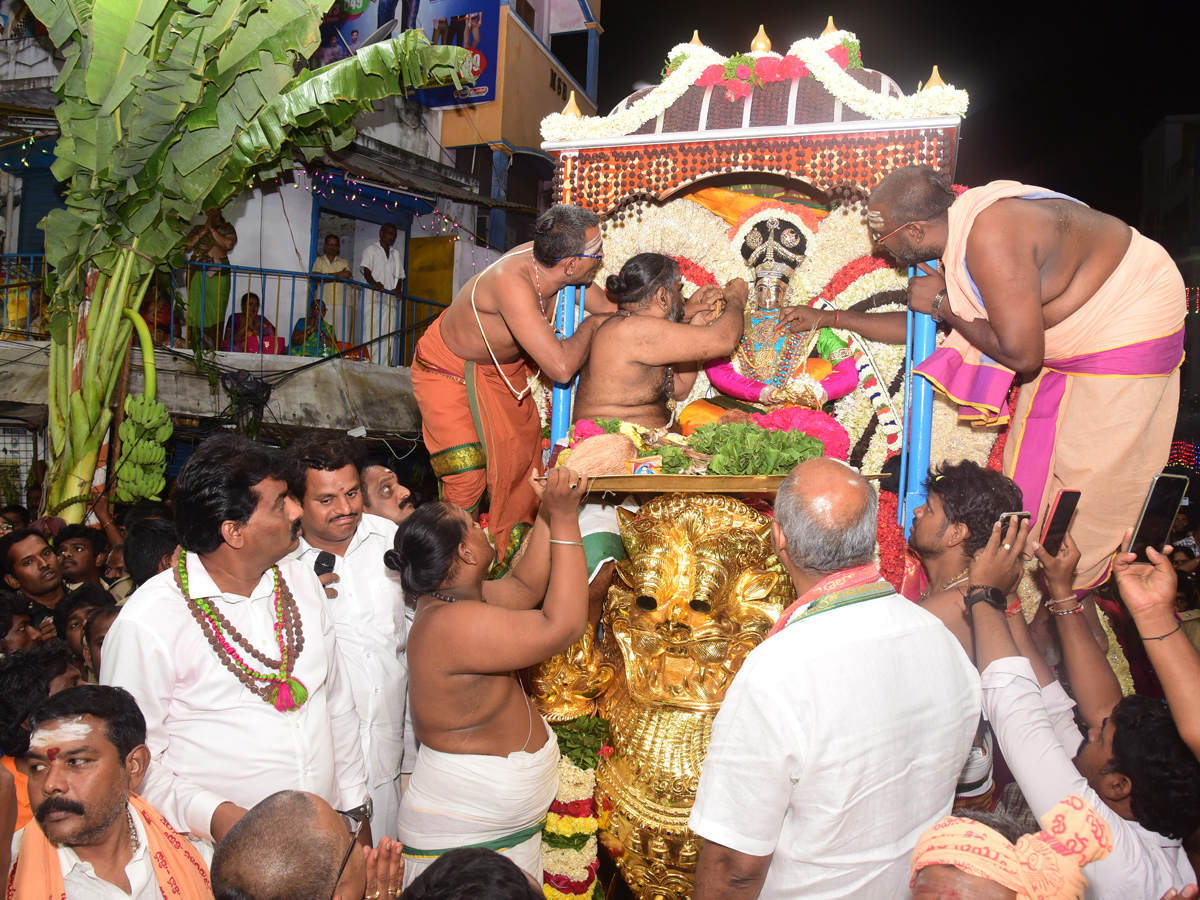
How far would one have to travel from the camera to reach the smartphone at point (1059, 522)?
283cm

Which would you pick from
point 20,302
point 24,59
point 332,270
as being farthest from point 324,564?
point 24,59

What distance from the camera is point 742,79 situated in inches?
189

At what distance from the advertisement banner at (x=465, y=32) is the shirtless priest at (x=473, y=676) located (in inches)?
540

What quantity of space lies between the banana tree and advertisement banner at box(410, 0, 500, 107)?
8.58m

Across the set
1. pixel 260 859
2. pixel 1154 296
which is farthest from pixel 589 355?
pixel 260 859

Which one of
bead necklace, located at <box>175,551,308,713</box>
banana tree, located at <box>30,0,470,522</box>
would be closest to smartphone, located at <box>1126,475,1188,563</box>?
bead necklace, located at <box>175,551,308,713</box>

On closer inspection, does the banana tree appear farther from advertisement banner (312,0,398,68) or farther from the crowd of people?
advertisement banner (312,0,398,68)

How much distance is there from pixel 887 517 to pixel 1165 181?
16.4 meters

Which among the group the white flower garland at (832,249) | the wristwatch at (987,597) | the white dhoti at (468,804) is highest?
the white flower garland at (832,249)

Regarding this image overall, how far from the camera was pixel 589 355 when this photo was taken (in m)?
4.27

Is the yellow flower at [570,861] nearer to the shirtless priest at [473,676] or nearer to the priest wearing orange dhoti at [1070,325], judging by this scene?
the shirtless priest at [473,676]

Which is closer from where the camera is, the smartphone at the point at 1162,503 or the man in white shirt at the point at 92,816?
the man in white shirt at the point at 92,816

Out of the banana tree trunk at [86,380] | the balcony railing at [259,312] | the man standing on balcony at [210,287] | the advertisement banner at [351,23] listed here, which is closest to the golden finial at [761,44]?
the banana tree trunk at [86,380]

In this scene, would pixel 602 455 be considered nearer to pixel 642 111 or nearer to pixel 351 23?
pixel 642 111
